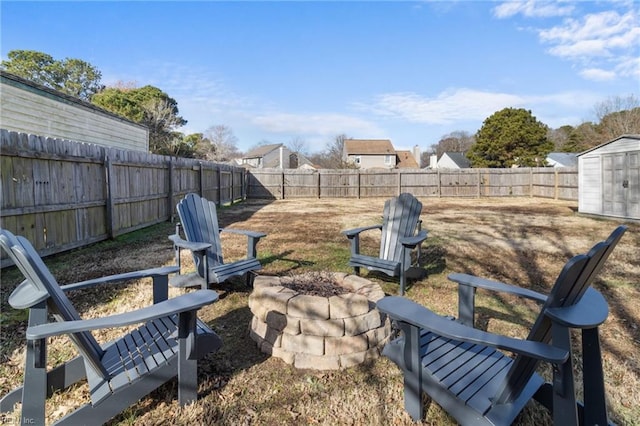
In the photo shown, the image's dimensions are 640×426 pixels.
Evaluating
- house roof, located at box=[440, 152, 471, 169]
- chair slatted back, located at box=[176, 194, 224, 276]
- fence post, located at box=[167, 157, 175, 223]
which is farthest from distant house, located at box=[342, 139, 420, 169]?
chair slatted back, located at box=[176, 194, 224, 276]

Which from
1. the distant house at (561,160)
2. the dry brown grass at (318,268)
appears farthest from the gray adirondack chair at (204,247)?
the distant house at (561,160)

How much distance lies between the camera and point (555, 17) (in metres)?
9.28

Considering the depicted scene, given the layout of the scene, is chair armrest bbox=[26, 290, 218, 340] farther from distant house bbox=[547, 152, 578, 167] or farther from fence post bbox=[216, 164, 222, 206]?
distant house bbox=[547, 152, 578, 167]

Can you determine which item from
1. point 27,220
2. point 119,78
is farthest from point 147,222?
point 119,78

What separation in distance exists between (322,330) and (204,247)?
1.49m

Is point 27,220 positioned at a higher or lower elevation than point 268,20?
lower

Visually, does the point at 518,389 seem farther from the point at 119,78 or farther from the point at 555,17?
the point at 119,78

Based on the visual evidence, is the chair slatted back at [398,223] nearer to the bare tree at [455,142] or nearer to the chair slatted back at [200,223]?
the chair slatted back at [200,223]

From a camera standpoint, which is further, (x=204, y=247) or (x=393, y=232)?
(x=393, y=232)

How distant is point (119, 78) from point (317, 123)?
22.6 meters

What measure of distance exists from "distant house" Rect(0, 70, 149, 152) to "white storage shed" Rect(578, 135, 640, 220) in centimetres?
1596

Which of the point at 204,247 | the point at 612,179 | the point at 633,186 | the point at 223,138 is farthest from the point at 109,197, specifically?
the point at 223,138

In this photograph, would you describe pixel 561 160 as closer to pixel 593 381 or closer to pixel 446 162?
pixel 446 162

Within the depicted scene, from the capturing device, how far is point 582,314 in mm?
1202
